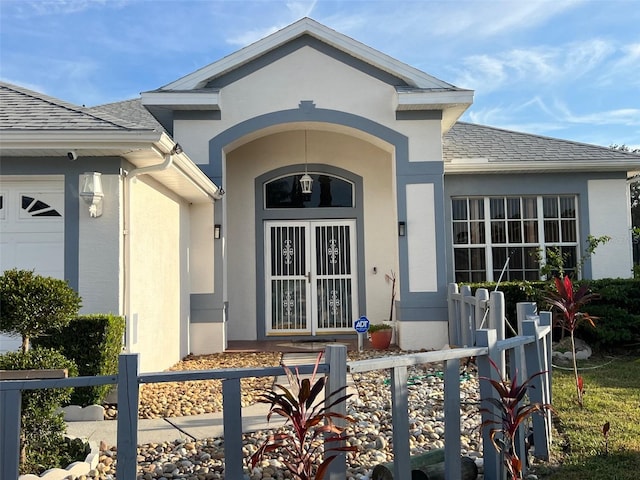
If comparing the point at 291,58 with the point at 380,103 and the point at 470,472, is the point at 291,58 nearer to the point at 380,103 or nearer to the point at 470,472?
the point at 380,103

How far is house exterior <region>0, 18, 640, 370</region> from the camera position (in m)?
6.38

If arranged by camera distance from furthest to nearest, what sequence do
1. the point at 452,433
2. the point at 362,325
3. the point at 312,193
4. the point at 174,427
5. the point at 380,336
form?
the point at 312,193
the point at 380,336
the point at 362,325
the point at 174,427
the point at 452,433

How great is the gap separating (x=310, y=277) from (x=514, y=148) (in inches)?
203

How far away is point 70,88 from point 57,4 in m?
8.92

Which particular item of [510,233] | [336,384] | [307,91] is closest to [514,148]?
[510,233]

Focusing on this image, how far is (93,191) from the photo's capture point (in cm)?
601

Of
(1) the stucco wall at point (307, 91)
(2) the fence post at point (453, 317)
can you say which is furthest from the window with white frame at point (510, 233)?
(1) the stucco wall at point (307, 91)

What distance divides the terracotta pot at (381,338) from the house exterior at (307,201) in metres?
0.31

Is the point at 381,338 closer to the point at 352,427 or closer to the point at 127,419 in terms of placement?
the point at 352,427

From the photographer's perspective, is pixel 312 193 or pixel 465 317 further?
pixel 312 193

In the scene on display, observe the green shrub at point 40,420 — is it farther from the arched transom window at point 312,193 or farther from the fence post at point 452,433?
the arched transom window at point 312,193

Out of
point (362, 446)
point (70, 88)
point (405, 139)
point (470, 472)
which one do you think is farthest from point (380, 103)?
point (70, 88)

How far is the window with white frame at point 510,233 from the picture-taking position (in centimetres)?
1096

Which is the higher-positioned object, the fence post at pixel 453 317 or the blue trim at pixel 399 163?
the blue trim at pixel 399 163
